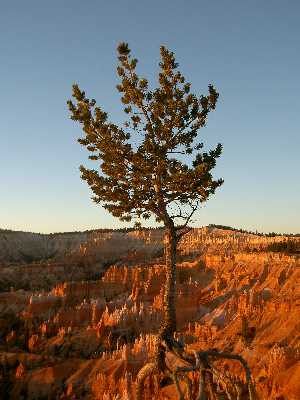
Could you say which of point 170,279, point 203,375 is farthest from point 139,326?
point 203,375

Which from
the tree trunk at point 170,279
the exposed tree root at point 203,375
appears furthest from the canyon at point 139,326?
the tree trunk at point 170,279

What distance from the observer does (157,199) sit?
60.7ft

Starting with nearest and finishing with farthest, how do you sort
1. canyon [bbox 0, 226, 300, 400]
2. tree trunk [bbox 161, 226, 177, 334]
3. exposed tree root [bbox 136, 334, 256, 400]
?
exposed tree root [bbox 136, 334, 256, 400], canyon [bbox 0, 226, 300, 400], tree trunk [bbox 161, 226, 177, 334]

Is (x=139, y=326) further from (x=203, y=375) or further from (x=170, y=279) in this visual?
(x=203, y=375)

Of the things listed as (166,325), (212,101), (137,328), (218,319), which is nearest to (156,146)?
(212,101)

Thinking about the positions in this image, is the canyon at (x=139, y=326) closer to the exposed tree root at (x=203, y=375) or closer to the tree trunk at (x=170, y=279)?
the exposed tree root at (x=203, y=375)

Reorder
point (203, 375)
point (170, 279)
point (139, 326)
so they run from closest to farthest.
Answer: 1. point (203, 375)
2. point (170, 279)
3. point (139, 326)

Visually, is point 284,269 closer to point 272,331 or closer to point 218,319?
point 218,319

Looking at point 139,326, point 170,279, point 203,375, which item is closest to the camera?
point 203,375

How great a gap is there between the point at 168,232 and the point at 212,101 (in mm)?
5932

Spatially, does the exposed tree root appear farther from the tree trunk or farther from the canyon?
the tree trunk

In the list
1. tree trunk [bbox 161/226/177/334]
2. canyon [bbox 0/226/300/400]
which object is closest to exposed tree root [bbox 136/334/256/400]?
canyon [bbox 0/226/300/400]

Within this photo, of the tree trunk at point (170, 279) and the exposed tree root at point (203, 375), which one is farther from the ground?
the tree trunk at point (170, 279)

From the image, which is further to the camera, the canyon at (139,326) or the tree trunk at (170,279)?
the tree trunk at (170,279)
